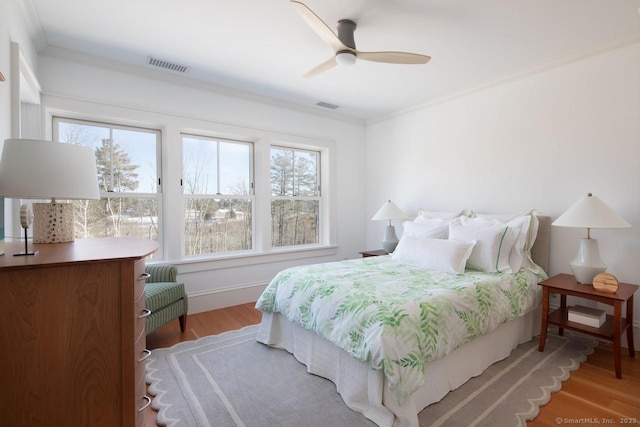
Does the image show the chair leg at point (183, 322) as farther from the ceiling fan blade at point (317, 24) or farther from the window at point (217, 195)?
the ceiling fan blade at point (317, 24)

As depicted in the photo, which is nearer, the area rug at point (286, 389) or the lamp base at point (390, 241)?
the area rug at point (286, 389)

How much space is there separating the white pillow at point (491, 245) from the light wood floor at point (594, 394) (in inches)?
34.8

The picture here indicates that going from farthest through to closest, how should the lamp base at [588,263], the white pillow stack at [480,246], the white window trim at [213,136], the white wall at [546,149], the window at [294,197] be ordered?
the window at [294,197]
the white window trim at [213,136]
the white pillow stack at [480,246]
the white wall at [546,149]
the lamp base at [588,263]

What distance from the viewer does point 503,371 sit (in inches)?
87.4

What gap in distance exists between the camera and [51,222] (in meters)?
1.63

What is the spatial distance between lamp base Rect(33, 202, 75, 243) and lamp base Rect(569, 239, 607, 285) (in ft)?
11.8

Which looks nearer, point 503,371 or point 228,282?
point 503,371

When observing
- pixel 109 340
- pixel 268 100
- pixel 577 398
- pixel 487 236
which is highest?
pixel 268 100

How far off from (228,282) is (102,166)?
5.91 ft

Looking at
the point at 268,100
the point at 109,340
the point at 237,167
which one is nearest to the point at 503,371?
the point at 109,340

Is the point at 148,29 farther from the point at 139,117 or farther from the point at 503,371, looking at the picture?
the point at 503,371

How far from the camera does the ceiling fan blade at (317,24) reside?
175 centimetres

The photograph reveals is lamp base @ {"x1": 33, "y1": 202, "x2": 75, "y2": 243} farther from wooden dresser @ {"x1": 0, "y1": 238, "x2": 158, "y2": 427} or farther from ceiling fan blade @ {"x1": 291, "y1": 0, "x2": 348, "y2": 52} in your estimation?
ceiling fan blade @ {"x1": 291, "y1": 0, "x2": 348, "y2": 52}

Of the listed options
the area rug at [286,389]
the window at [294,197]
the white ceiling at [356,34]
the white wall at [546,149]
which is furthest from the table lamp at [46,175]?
the white wall at [546,149]
